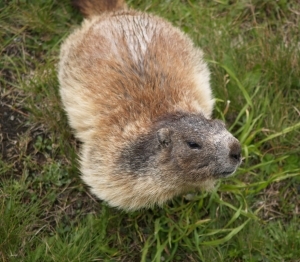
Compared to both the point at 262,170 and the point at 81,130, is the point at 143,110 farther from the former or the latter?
the point at 262,170

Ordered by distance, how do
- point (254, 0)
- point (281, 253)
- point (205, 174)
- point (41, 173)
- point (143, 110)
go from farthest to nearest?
point (254, 0)
point (41, 173)
point (281, 253)
point (143, 110)
point (205, 174)

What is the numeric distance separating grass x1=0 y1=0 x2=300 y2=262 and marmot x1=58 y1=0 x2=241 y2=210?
35 cm

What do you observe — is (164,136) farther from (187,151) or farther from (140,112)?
(140,112)

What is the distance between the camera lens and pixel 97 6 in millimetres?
5641

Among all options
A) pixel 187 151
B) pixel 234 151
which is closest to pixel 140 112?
pixel 187 151

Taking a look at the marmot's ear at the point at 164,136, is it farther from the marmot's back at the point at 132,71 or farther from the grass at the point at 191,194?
the grass at the point at 191,194

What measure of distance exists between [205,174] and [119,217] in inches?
47.3

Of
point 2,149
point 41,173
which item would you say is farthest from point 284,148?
point 2,149

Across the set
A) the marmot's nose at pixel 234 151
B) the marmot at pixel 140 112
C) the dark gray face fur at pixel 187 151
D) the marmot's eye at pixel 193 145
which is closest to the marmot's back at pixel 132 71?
the marmot at pixel 140 112

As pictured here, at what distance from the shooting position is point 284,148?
214 inches

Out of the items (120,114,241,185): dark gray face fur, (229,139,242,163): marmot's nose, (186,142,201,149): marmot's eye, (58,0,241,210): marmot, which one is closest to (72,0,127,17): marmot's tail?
(58,0,241,210): marmot

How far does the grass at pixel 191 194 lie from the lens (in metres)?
4.98

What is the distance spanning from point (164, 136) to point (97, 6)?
1.96 m

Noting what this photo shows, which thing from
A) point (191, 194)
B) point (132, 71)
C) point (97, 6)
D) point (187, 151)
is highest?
point (97, 6)
